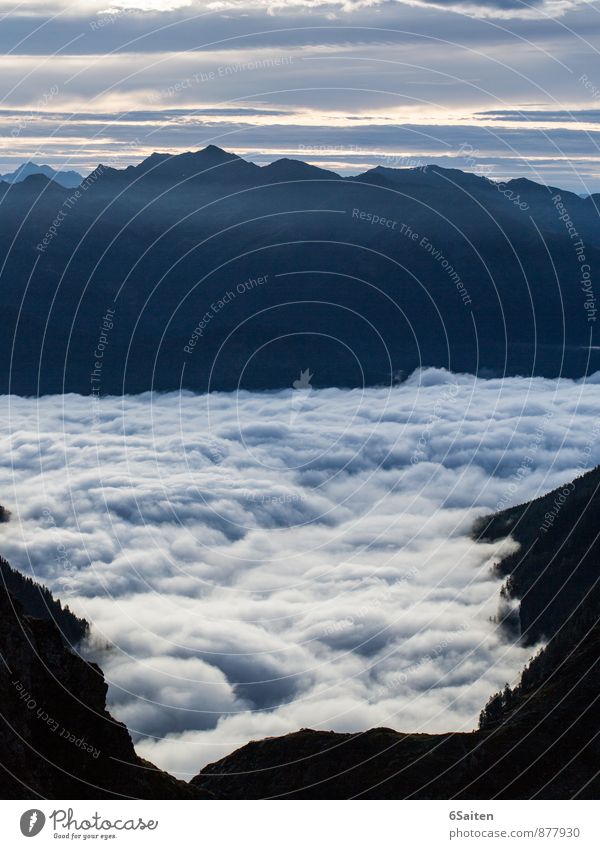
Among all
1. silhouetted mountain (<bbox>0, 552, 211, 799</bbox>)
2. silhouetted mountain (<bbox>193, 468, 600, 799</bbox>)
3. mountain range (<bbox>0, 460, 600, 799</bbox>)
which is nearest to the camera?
silhouetted mountain (<bbox>0, 552, 211, 799</bbox>)

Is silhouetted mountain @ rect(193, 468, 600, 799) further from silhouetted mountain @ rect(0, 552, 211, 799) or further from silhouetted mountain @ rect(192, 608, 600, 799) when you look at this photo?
silhouetted mountain @ rect(0, 552, 211, 799)

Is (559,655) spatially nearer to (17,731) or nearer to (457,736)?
(457,736)

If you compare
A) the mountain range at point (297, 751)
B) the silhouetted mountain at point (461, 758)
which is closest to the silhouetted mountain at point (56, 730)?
the mountain range at point (297, 751)

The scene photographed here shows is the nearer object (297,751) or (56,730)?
(56,730)

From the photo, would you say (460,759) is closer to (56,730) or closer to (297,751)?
(297,751)

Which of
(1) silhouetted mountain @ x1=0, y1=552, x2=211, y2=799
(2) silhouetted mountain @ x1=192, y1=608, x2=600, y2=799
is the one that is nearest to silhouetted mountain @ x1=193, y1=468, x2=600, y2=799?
(2) silhouetted mountain @ x1=192, y1=608, x2=600, y2=799

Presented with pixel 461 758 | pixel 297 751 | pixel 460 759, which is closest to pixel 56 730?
pixel 297 751
